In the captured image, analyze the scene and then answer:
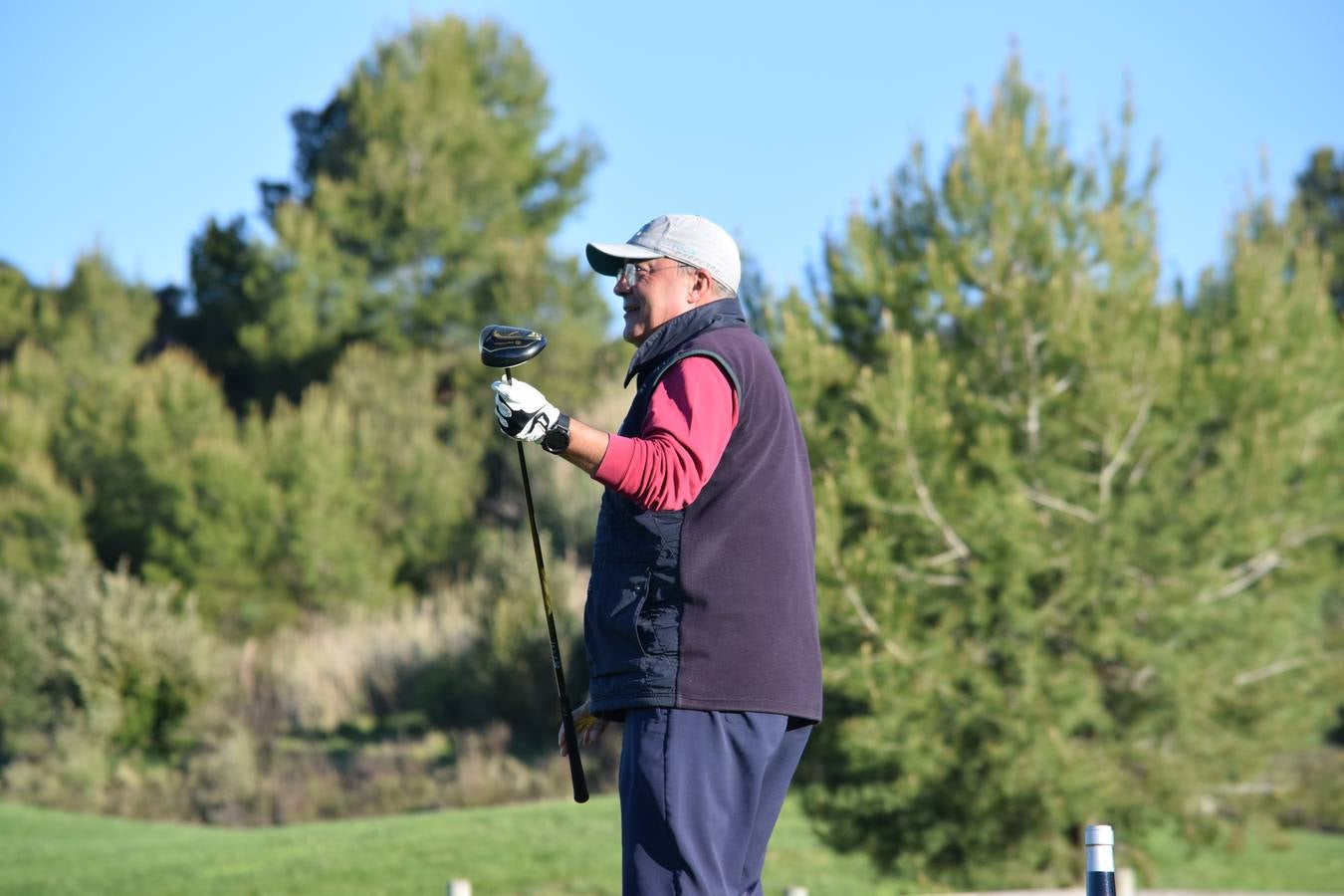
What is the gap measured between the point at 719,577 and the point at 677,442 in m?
0.31

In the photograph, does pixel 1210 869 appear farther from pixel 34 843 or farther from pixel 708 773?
pixel 708 773

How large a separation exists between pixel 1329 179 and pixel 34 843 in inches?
1333

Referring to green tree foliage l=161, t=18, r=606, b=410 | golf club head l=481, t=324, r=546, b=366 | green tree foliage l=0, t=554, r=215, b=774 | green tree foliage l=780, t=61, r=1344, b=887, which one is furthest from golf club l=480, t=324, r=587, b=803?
green tree foliage l=161, t=18, r=606, b=410

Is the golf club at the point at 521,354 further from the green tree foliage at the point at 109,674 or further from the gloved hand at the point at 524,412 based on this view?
the green tree foliage at the point at 109,674

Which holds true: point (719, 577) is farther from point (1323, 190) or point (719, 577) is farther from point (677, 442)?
point (1323, 190)

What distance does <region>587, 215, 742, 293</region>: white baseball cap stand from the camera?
3.58 m

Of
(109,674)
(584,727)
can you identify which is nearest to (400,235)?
(109,674)

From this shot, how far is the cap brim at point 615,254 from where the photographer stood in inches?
140

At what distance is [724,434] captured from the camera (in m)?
3.30

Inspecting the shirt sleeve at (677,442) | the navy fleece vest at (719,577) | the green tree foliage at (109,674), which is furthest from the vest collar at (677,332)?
the green tree foliage at (109,674)

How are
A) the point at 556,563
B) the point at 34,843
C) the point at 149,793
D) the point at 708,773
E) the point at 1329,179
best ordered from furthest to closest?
the point at 1329,179 < the point at 556,563 < the point at 149,793 < the point at 34,843 < the point at 708,773

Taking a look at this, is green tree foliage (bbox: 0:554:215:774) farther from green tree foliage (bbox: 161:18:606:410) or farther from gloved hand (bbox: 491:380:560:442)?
gloved hand (bbox: 491:380:560:442)

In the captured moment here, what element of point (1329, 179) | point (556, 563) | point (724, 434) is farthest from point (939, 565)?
point (1329, 179)

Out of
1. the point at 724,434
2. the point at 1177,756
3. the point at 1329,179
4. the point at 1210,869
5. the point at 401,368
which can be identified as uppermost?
the point at 1329,179
